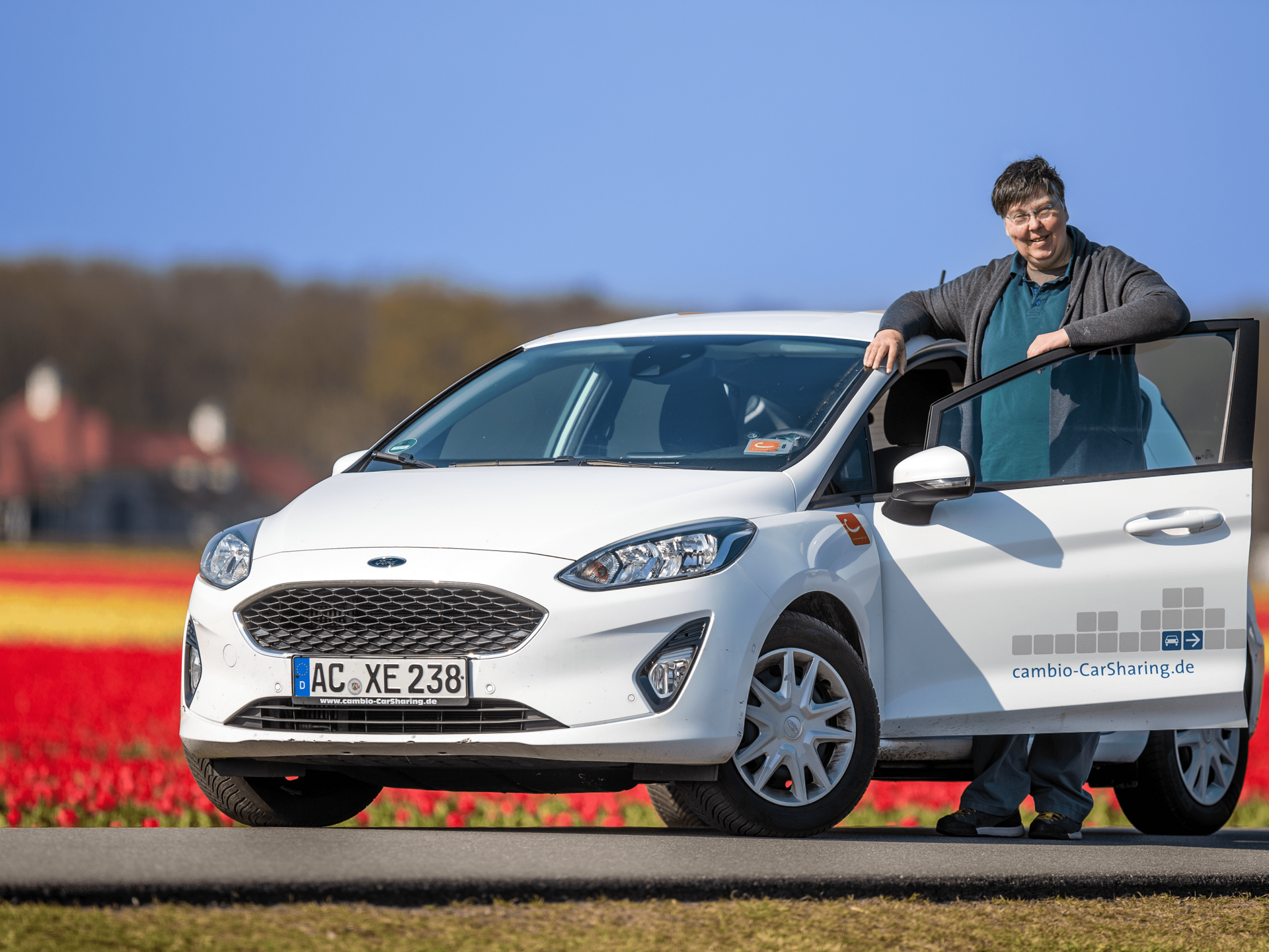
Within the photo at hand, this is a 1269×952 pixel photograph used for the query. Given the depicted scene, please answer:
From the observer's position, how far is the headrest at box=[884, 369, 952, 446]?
7.00 metres

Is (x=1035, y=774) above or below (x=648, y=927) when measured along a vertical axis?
below

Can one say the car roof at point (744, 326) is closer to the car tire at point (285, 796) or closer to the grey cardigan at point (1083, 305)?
the grey cardigan at point (1083, 305)

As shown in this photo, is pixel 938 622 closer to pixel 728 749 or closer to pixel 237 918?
pixel 728 749

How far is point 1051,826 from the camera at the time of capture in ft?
22.7

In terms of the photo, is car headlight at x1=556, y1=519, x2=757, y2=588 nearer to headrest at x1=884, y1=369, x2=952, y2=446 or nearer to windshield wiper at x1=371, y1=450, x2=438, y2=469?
windshield wiper at x1=371, y1=450, x2=438, y2=469

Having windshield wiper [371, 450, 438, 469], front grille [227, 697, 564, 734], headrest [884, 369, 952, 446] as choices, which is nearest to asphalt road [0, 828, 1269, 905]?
front grille [227, 697, 564, 734]

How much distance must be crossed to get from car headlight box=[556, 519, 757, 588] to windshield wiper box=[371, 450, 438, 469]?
1258 millimetres

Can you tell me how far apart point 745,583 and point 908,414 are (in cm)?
175

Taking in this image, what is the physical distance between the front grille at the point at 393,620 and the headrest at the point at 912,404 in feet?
6.80

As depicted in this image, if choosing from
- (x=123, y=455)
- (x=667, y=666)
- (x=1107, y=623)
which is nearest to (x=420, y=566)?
(x=667, y=666)

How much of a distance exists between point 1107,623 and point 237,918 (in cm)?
347

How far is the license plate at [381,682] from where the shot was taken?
18.1ft

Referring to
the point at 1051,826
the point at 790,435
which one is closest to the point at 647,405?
the point at 790,435

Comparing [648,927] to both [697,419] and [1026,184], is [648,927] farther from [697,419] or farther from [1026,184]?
[1026,184]
